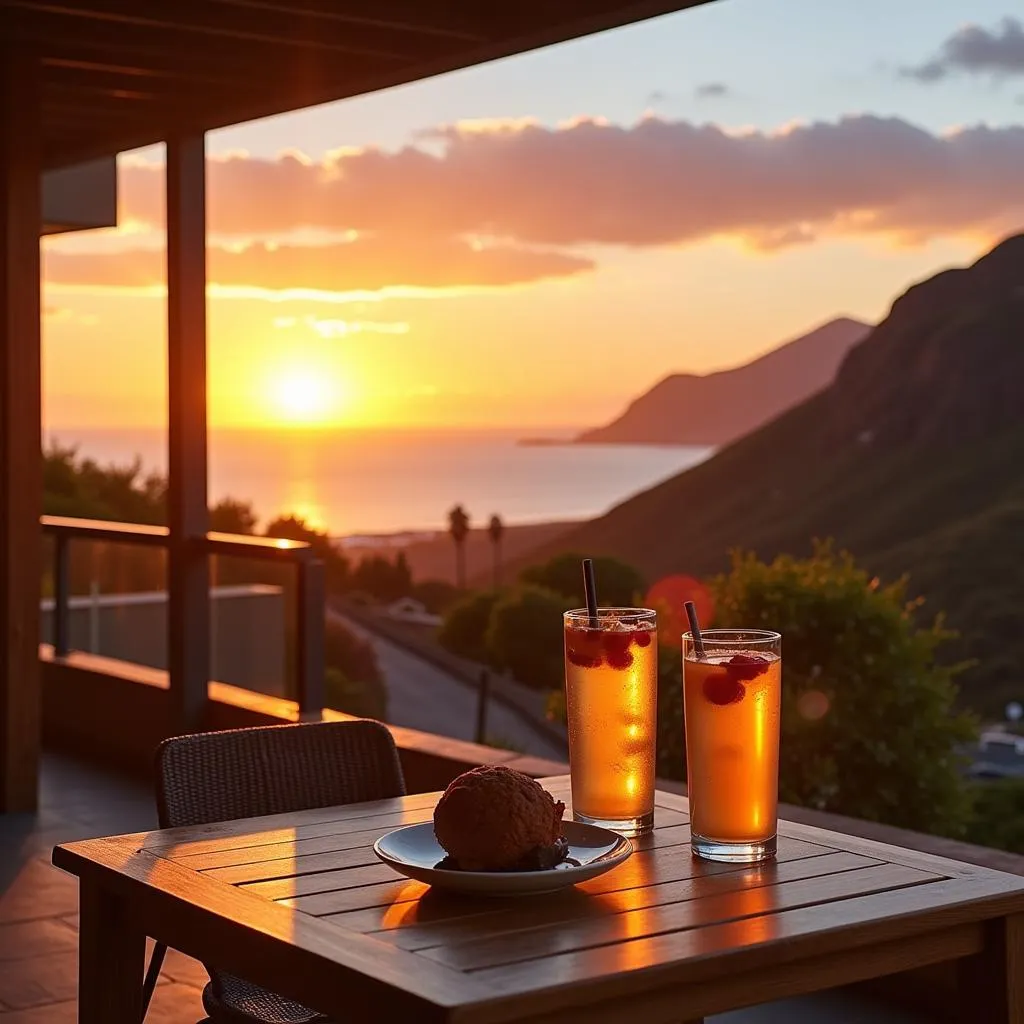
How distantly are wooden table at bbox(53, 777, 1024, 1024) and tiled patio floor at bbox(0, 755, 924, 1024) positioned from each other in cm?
147

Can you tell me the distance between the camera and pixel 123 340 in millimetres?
26125

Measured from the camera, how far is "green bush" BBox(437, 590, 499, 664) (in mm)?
30922

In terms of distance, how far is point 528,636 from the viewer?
29.4m

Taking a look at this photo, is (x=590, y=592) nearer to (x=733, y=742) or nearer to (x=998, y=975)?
(x=733, y=742)

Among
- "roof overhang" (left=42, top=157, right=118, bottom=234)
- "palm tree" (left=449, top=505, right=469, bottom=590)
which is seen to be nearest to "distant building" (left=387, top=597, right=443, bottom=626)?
"palm tree" (left=449, top=505, right=469, bottom=590)

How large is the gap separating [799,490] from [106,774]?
40.5 m

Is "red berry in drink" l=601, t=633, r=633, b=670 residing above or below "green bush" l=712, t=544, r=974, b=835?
above

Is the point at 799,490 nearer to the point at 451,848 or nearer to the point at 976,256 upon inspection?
the point at 976,256

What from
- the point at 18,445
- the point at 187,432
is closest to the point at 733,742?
the point at 18,445

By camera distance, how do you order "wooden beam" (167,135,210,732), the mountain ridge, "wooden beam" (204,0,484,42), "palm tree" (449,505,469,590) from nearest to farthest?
"wooden beam" (204,0,484,42)
"wooden beam" (167,135,210,732)
"palm tree" (449,505,469,590)
the mountain ridge

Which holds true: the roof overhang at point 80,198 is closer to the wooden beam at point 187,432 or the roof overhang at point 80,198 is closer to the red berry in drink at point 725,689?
the wooden beam at point 187,432

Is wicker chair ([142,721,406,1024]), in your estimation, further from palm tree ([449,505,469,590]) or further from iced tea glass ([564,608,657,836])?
palm tree ([449,505,469,590])

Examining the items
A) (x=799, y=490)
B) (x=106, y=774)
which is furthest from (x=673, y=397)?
(x=106, y=774)

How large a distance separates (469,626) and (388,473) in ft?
21.1
